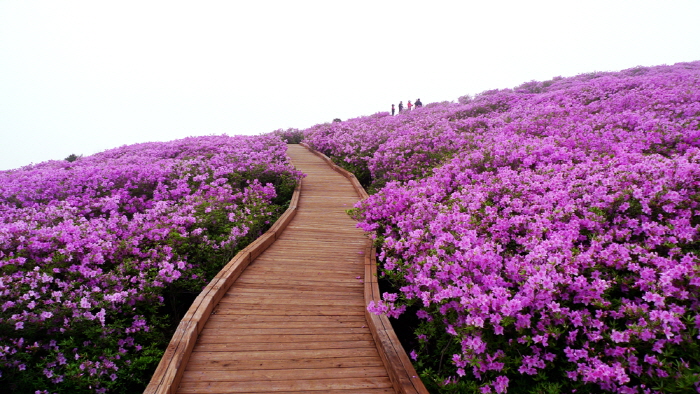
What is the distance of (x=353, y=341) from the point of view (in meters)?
4.75

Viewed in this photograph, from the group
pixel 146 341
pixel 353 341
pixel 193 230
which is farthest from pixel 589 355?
pixel 193 230

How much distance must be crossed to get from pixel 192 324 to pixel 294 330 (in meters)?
1.40

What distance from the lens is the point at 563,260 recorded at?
393 centimetres

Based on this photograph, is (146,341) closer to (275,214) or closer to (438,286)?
(438,286)

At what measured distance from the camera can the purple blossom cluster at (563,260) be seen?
306 centimetres

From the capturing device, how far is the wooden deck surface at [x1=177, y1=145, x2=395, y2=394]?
3.99 metres

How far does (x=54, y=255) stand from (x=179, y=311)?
7.28ft

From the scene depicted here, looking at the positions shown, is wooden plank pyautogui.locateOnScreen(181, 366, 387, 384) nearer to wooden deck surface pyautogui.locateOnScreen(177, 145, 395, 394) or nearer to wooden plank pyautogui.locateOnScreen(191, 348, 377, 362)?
wooden deck surface pyautogui.locateOnScreen(177, 145, 395, 394)

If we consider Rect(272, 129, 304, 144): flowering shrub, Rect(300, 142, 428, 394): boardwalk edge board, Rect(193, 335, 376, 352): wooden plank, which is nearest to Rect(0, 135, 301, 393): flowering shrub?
Rect(193, 335, 376, 352): wooden plank

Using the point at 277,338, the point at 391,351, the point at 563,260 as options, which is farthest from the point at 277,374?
the point at 563,260

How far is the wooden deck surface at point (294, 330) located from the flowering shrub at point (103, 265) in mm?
939

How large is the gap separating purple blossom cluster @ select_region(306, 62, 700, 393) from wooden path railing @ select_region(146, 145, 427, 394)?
26.8 inches

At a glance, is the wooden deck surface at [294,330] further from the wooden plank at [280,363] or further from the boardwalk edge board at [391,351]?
the boardwalk edge board at [391,351]

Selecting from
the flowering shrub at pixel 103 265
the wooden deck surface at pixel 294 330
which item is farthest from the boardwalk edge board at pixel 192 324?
the flowering shrub at pixel 103 265
